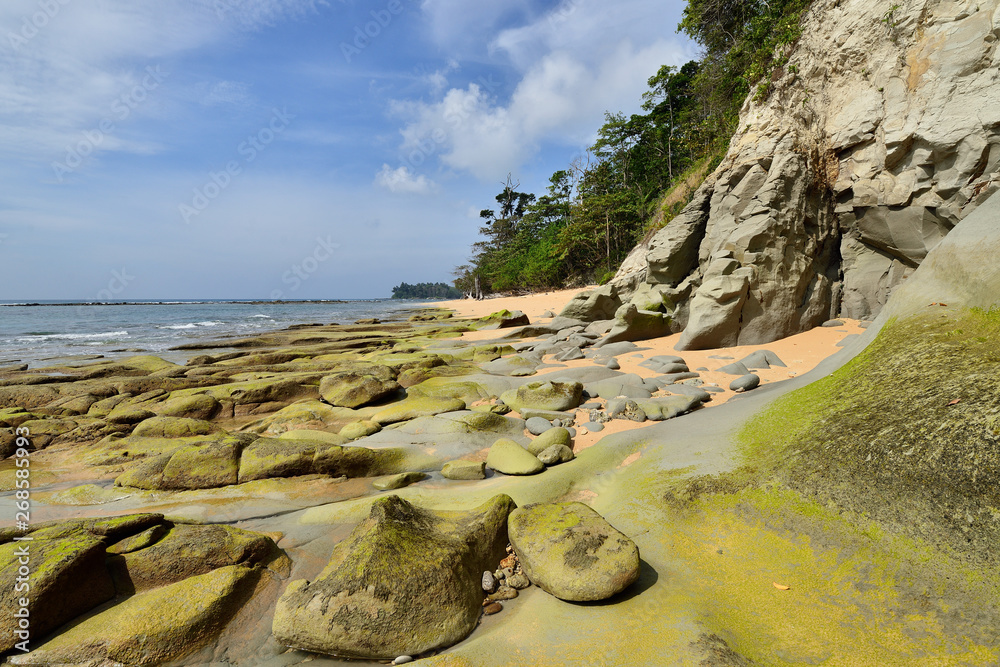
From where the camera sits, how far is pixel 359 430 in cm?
605

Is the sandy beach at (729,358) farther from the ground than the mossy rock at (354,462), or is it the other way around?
the sandy beach at (729,358)

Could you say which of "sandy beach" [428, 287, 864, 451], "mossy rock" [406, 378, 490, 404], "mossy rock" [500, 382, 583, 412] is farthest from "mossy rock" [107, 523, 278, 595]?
"mossy rock" [406, 378, 490, 404]

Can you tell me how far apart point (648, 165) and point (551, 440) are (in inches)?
1336

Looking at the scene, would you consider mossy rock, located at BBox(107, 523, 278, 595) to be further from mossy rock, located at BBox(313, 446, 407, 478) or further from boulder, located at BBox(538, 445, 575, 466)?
boulder, located at BBox(538, 445, 575, 466)

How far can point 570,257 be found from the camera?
1554 inches

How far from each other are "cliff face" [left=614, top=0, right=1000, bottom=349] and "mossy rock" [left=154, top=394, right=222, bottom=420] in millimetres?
9682

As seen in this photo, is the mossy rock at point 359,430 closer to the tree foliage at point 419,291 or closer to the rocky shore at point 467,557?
the rocky shore at point 467,557

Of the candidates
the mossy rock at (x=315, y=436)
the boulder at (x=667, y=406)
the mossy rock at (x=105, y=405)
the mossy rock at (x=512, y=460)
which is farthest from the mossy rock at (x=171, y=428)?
the boulder at (x=667, y=406)

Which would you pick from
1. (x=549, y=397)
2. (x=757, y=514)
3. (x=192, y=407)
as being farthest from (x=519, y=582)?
(x=192, y=407)

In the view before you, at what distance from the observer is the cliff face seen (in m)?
7.14

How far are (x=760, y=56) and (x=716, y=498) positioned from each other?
14.2 meters

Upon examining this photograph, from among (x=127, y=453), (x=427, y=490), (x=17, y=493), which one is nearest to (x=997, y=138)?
(x=427, y=490)

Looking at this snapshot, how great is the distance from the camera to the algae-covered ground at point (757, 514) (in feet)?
6.72

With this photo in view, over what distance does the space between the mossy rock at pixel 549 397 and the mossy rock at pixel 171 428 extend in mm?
4685
